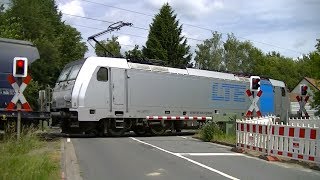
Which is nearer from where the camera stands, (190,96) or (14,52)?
(14,52)

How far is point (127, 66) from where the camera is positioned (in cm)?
2439

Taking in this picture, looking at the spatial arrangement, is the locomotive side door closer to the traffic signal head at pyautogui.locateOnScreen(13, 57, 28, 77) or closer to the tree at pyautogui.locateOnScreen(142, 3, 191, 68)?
the traffic signal head at pyautogui.locateOnScreen(13, 57, 28, 77)

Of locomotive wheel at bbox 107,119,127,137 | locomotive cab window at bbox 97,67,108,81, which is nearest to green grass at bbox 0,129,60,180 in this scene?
locomotive cab window at bbox 97,67,108,81

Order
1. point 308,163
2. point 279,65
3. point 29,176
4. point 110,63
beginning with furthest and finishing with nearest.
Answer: point 279,65 < point 110,63 < point 308,163 < point 29,176

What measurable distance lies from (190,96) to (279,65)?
78.2m

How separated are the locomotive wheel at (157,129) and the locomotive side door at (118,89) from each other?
276 centimetres

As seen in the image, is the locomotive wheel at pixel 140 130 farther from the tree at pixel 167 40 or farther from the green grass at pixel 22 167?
the tree at pixel 167 40

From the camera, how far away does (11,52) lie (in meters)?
19.3

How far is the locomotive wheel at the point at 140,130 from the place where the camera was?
1020 inches

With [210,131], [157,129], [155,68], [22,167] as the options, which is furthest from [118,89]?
[22,167]

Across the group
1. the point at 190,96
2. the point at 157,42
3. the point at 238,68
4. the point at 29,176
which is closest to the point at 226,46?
the point at 238,68

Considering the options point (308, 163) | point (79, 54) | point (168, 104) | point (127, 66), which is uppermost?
point (79, 54)

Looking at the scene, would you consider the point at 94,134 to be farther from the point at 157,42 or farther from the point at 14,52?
the point at 157,42

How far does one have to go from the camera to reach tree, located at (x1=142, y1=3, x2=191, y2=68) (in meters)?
56.7
